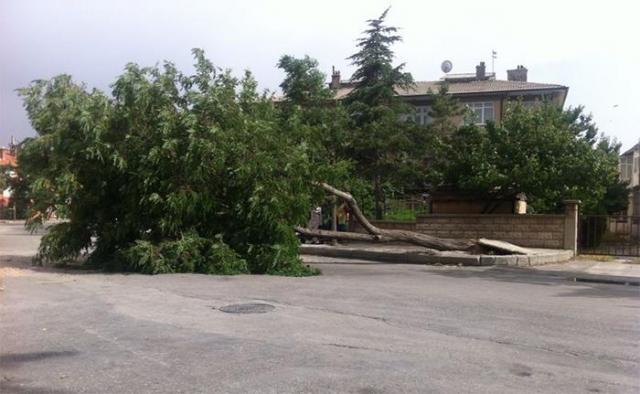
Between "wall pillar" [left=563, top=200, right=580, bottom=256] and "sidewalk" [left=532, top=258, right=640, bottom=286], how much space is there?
4.08 feet

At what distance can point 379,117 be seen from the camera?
2808 centimetres

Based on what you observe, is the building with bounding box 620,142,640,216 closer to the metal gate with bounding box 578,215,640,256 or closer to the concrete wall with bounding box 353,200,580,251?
the metal gate with bounding box 578,215,640,256

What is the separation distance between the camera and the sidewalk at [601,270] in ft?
49.2

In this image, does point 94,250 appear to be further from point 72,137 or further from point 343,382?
point 343,382

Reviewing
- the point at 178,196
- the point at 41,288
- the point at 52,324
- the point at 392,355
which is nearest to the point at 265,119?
the point at 178,196

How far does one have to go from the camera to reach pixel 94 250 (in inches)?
615

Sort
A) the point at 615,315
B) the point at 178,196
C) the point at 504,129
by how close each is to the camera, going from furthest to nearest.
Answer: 1. the point at 504,129
2. the point at 178,196
3. the point at 615,315

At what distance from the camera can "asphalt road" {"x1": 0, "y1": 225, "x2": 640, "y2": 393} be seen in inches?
224

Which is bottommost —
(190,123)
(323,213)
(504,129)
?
(323,213)

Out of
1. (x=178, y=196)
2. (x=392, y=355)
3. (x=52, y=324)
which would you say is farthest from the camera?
(x=178, y=196)

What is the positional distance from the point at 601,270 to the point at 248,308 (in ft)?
38.5

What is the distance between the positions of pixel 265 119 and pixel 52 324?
9.34 metres

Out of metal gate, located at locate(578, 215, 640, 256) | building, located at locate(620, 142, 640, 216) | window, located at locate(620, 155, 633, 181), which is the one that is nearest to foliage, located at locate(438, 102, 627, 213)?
metal gate, located at locate(578, 215, 640, 256)

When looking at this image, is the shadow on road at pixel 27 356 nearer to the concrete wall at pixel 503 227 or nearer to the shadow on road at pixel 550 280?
the shadow on road at pixel 550 280
